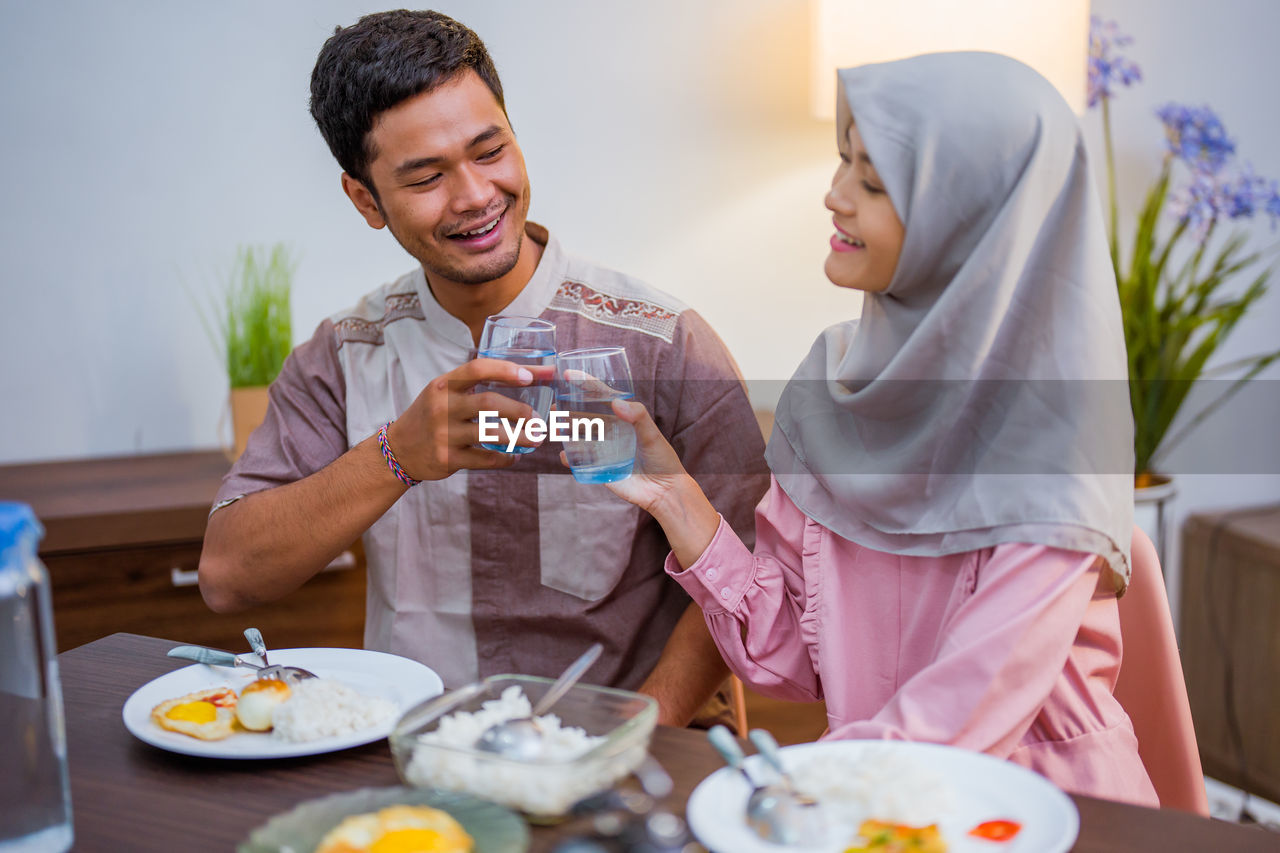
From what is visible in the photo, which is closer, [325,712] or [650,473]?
[325,712]

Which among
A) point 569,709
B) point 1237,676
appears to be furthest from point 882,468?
point 1237,676

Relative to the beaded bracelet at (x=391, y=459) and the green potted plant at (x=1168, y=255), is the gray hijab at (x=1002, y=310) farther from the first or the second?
the green potted plant at (x=1168, y=255)

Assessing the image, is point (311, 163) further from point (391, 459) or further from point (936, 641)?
point (936, 641)

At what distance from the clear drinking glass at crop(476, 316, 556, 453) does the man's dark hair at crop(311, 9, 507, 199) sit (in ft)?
1.63

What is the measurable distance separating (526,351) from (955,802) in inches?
25.1

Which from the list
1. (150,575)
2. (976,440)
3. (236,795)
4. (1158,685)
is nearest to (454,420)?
(236,795)

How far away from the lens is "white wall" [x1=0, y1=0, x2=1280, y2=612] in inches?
94.0

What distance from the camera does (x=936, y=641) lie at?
114 cm

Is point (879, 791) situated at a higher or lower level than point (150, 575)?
higher

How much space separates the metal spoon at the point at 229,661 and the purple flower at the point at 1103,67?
222cm

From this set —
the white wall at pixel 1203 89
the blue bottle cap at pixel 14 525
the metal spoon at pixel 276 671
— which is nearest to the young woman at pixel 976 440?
the metal spoon at pixel 276 671

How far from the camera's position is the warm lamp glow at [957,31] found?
2170 mm

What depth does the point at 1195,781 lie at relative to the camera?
1.21 m

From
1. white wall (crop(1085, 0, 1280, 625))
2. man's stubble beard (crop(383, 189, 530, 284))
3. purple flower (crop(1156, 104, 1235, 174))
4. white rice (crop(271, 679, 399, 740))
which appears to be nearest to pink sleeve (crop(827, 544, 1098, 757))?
white rice (crop(271, 679, 399, 740))
